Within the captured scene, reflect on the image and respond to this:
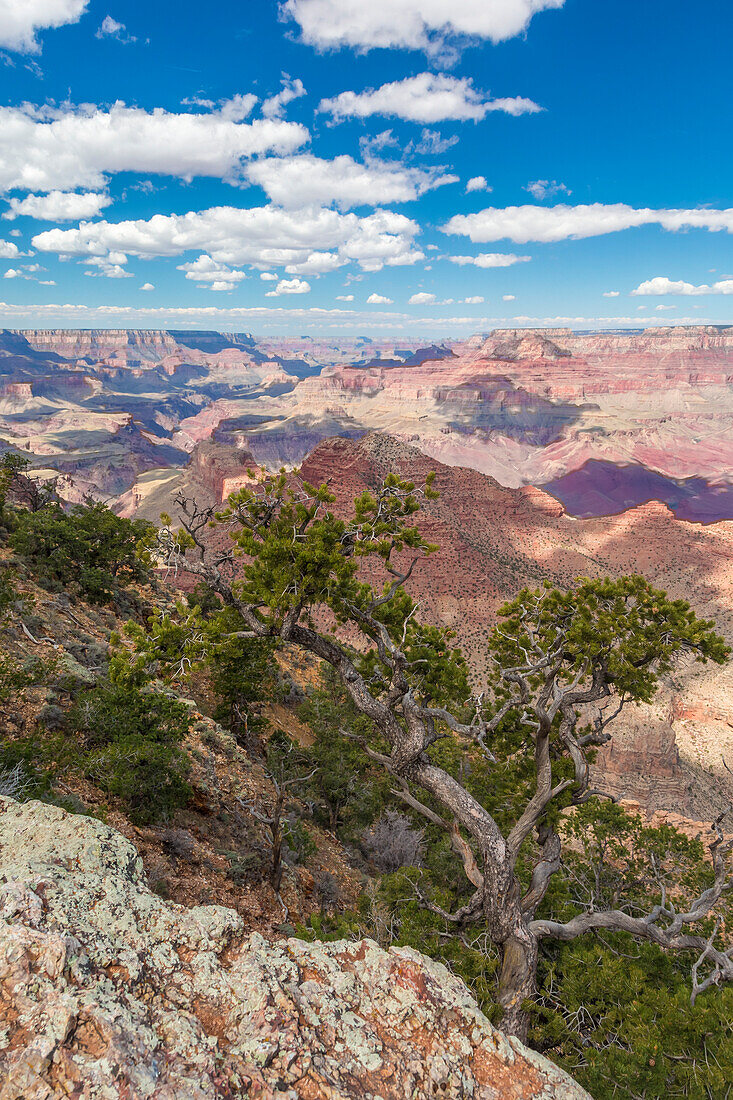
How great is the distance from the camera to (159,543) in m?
10.5

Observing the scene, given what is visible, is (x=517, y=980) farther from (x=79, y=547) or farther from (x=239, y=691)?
(x=79, y=547)

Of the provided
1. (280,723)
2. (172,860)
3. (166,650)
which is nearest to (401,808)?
(280,723)

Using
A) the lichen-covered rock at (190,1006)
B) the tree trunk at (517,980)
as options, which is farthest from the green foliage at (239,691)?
the lichen-covered rock at (190,1006)

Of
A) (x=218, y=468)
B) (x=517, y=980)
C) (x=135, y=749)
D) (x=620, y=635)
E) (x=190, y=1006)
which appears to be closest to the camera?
(x=190, y=1006)

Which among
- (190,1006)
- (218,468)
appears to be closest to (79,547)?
(190,1006)

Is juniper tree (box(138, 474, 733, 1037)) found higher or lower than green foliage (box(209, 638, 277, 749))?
higher

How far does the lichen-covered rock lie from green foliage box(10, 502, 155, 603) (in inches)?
640

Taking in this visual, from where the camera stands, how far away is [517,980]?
773 centimetres

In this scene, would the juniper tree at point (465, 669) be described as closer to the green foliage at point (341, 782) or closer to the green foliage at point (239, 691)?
the green foliage at point (341, 782)

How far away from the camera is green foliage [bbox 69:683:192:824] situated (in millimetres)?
9633

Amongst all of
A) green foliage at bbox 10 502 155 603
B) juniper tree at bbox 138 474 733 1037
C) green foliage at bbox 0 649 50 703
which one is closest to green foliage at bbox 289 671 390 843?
juniper tree at bbox 138 474 733 1037

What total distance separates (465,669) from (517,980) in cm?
587

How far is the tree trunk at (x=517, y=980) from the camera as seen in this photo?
283 inches

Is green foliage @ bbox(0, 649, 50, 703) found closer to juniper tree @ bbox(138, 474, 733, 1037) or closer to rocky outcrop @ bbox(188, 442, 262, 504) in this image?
juniper tree @ bbox(138, 474, 733, 1037)
